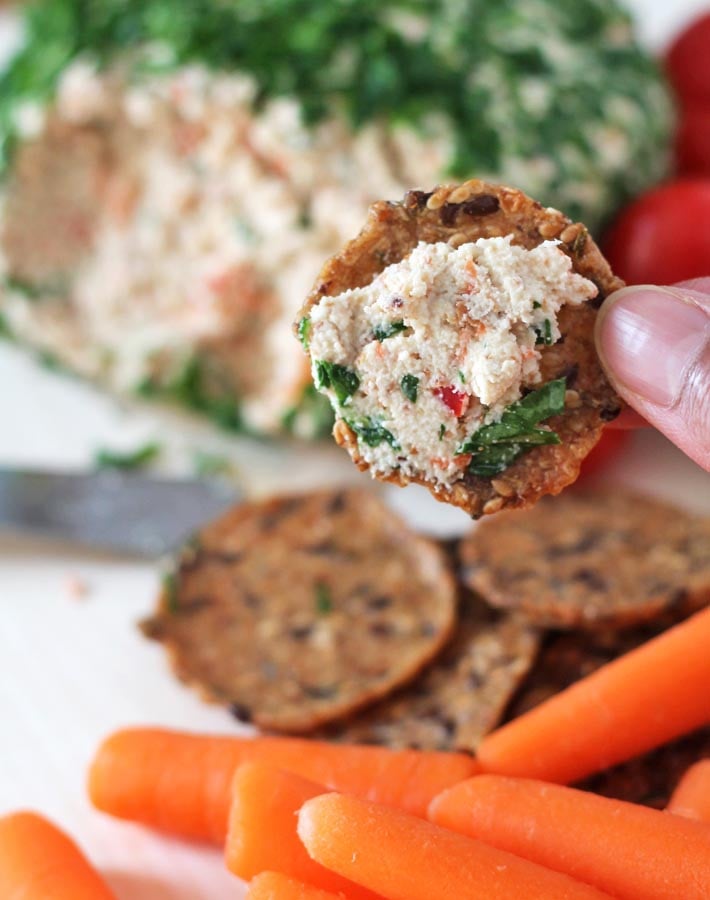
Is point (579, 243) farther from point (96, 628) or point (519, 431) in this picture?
point (96, 628)

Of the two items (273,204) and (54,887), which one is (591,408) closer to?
(54,887)

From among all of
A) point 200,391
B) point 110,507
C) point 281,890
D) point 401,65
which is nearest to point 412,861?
point 281,890

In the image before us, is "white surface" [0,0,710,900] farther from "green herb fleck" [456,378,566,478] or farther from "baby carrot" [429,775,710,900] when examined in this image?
"green herb fleck" [456,378,566,478]

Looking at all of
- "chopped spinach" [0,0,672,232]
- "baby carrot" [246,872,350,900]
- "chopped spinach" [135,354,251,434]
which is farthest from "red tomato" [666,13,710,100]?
"baby carrot" [246,872,350,900]

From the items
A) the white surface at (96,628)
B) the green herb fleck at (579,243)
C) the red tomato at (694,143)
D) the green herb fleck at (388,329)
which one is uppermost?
the green herb fleck at (579,243)

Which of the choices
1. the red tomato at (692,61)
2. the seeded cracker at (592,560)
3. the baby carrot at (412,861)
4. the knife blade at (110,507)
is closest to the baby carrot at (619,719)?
the seeded cracker at (592,560)

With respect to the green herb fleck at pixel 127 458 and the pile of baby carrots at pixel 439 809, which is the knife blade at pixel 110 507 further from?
the pile of baby carrots at pixel 439 809

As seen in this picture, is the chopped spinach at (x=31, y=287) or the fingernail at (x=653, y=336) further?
the chopped spinach at (x=31, y=287)

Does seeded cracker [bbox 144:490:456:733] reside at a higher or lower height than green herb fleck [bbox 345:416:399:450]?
lower
